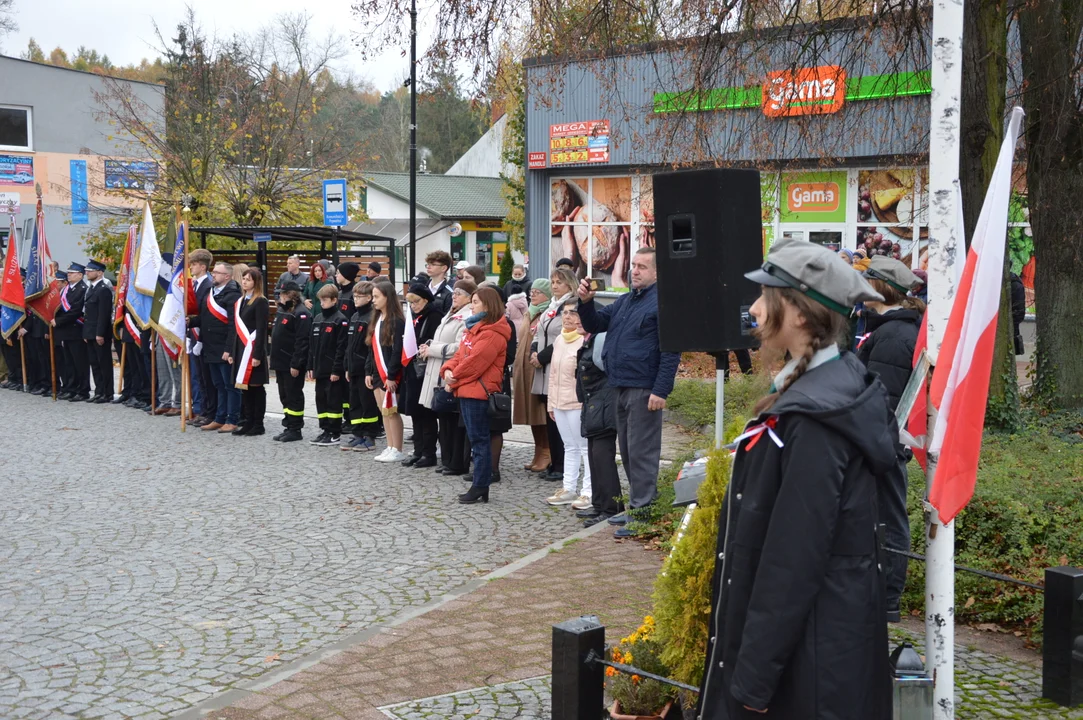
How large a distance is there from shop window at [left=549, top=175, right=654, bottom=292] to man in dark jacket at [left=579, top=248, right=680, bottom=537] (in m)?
20.4

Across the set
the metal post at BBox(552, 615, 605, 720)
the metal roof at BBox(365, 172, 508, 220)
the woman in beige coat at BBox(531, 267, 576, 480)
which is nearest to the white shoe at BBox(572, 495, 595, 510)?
the woman in beige coat at BBox(531, 267, 576, 480)

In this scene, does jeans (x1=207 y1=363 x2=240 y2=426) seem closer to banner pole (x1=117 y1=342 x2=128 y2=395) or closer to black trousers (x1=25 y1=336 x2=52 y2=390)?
banner pole (x1=117 y1=342 x2=128 y2=395)

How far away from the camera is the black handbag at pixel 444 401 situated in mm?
10328

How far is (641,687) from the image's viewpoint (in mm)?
4633

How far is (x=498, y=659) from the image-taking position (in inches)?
225

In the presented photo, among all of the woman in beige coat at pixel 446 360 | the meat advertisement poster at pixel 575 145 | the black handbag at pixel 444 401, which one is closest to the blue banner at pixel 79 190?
the meat advertisement poster at pixel 575 145

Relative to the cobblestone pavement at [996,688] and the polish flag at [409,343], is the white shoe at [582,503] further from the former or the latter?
the cobblestone pavement at [996,688]

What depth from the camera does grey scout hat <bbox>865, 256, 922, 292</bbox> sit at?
233 inches

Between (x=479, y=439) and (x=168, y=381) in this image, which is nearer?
(x=479, y=439)

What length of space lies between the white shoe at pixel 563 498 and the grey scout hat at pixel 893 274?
420 centimetres

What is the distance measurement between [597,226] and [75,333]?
50.3ft

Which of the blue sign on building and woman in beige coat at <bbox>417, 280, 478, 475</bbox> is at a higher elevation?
the blue sign on building

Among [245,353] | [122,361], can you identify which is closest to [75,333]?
[122,361]

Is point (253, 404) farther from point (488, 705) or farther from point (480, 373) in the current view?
point (488, 705)
